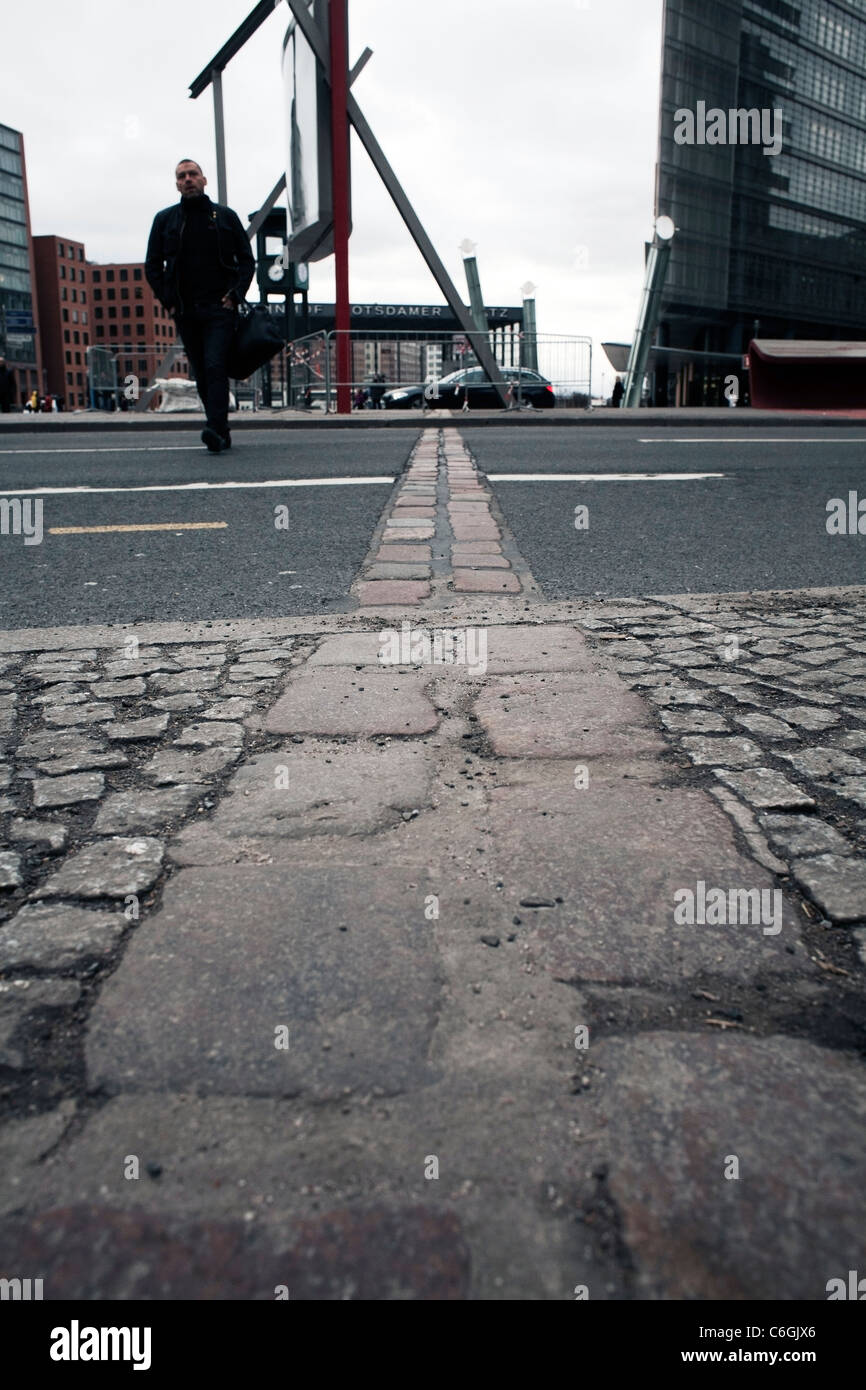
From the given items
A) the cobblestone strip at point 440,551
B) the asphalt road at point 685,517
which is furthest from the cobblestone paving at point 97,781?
the asphalt road at point 685,517

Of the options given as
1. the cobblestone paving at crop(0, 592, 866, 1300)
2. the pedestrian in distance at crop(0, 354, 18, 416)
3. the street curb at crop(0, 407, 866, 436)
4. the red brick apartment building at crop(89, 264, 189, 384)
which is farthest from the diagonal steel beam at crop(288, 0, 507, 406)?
the red brick apartment building at crop(89, 264, 189, 384)

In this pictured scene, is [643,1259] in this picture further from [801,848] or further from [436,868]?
[801,848]

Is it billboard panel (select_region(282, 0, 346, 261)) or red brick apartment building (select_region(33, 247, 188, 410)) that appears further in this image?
red brick apartment building (select_region(33, 247, 188, 410))

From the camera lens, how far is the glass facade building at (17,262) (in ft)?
318

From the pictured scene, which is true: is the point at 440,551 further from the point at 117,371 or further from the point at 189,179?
the point at 117,371

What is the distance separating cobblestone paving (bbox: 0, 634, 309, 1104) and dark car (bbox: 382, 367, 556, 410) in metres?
12.5

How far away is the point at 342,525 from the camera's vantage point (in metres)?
4.67

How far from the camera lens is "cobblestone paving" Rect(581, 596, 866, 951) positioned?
5.29ft

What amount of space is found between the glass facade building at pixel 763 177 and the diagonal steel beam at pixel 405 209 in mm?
32251

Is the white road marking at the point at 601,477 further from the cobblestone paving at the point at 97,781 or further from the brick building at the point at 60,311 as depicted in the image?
the brick building at the point at 60,311

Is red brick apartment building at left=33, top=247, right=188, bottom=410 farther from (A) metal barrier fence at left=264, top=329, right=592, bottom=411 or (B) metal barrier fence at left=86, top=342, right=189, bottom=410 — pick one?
(A) metal barrier fence at left=264, top=329, right=592, bottom=411

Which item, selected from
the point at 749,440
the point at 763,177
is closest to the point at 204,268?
the point at 749,440

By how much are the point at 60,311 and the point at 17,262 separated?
13396mm

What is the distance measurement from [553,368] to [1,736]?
50.3 feet
